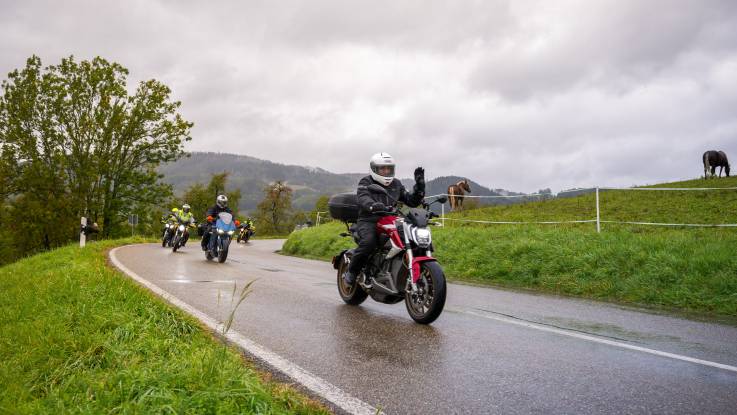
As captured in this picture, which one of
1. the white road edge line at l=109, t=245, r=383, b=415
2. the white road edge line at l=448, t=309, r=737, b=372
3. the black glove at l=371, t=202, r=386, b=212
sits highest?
the black glove at l=371, t=202, r=386, b=212

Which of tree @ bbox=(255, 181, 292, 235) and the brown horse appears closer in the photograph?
the brown horse

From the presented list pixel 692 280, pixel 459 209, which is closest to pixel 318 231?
pixel 459 209

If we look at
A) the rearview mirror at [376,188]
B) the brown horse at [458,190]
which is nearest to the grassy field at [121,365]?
the rearview mirror at [376,188]

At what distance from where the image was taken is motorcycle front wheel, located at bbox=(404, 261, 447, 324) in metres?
5.52

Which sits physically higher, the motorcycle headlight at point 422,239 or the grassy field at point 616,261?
the motorcycle headlight at point 422,239

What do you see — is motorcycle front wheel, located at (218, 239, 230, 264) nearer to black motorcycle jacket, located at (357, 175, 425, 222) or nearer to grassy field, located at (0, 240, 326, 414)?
grassy field, located at (0, 240, 326, 414)

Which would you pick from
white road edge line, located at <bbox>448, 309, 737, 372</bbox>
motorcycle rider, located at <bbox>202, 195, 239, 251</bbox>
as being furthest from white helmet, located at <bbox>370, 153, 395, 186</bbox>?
motorcycle rider, located at <bbox>202, 195, 239, 251</bbox>

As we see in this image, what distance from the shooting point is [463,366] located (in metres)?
4.06

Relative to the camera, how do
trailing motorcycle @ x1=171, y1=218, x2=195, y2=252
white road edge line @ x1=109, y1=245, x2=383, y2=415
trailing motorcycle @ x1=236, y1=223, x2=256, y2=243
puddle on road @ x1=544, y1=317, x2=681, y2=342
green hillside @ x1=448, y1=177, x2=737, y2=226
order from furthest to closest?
1. trailing motorcycle @ x1=236, y1=223, x2=256, y2=243
2. trailing motorcycle @ x1=171, y1=218, x2=195, y2=252
3. green hillside @ x1=448, y1=177, x2=737, y2=226
4. puddle on road @ x1=544, y1=317, x2=681, y2=342
5. white road edge line @ x1=109, y1=245, x2=383, y2=415

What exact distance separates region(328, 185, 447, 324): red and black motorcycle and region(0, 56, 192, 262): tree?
94.7 ft

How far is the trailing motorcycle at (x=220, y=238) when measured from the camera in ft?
48.3

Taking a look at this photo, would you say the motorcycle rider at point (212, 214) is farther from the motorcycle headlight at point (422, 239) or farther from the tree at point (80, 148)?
the tree at point (80, 148)

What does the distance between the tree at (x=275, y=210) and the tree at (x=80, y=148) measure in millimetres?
63922

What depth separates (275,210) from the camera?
3947 inches
